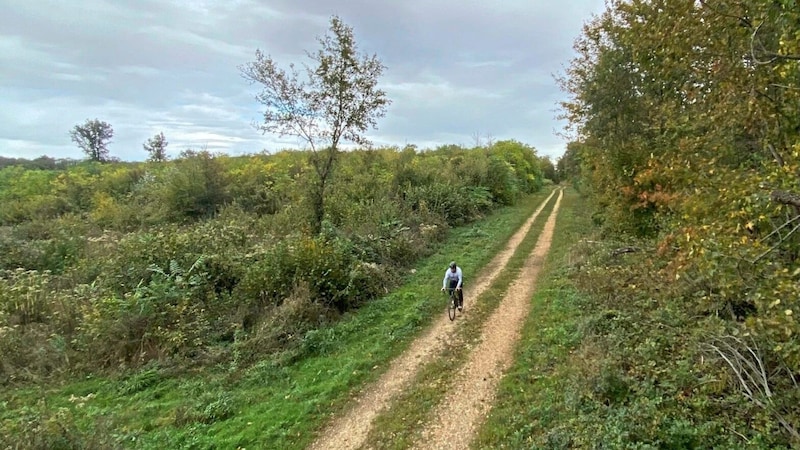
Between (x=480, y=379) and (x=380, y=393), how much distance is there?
1.83m

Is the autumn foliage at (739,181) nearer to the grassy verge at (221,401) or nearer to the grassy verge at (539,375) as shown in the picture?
the grassy verge at (539,375)

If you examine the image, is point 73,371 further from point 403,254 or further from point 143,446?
point 403,254

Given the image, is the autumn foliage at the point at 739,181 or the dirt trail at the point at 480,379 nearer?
the autumn foliage at the point at 739,181

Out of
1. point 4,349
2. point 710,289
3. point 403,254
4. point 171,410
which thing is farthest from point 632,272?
point 4,349

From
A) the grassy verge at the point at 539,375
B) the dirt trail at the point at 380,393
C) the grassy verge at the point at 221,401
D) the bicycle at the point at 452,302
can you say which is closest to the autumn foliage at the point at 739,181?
the grassy verge at the point at 539,375

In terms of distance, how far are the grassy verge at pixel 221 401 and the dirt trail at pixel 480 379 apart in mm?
1687

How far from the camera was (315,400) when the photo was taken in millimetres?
7230

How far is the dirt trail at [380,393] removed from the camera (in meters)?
6.24

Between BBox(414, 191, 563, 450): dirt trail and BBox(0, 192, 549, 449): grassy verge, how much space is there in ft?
5.54

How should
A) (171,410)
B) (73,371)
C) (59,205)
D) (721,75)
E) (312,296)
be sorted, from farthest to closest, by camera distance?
1. (59,205)
2. (312,296)
3. (73,371)
4. (171,410)
5. (721,75)

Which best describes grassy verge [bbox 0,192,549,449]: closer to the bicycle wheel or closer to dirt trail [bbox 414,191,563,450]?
the bicycle wheel

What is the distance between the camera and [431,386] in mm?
7473

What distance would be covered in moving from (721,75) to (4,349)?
14.1 meters

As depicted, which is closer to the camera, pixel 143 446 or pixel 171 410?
pixel 143 446
